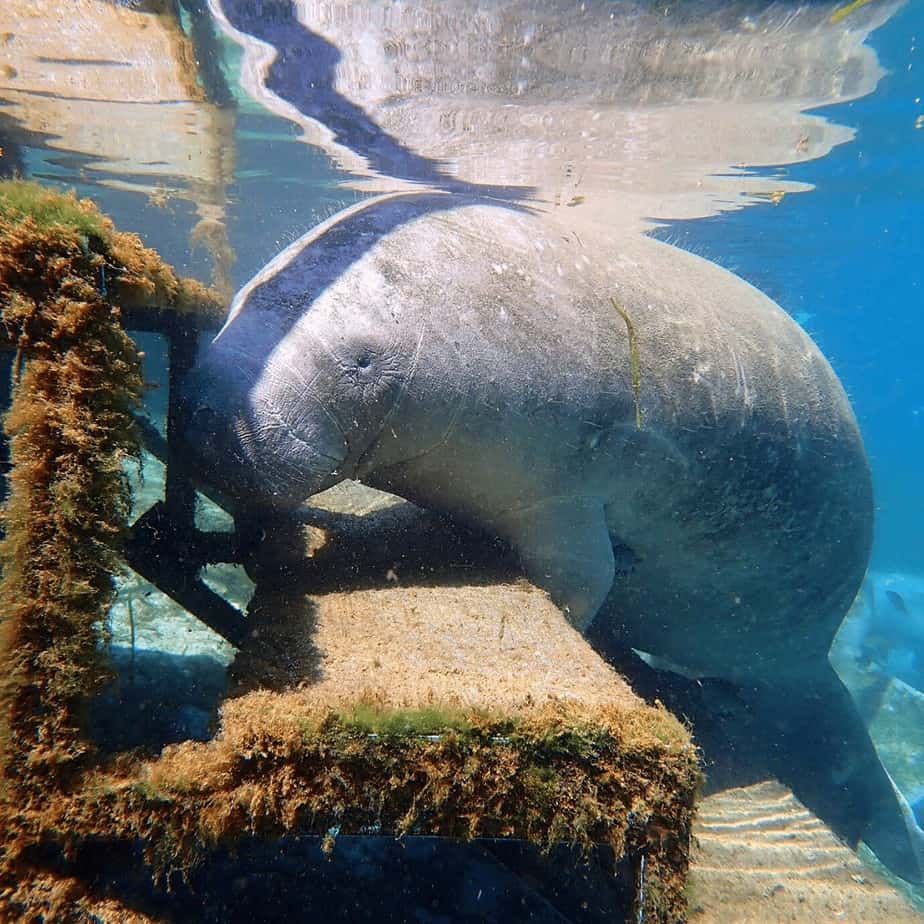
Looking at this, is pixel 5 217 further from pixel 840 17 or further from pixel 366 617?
pixel 840 17

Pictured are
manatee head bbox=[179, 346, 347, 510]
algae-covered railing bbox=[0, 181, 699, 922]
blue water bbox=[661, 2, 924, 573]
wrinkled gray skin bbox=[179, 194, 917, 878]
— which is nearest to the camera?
algae-covered railing bbox=[0, 181, 699, 922]

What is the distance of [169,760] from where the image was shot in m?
1.80

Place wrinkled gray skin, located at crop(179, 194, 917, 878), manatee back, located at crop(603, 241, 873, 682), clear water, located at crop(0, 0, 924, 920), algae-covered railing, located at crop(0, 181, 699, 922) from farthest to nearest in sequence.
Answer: clear water, located at crop(0, 0, 924, 920) → manatee back, located at crop(603, 241, 873, 682) → wrinkled gray skin, located at crop(179, 194, 917, 878) → algae-covered railing, located at crop(0, 181, 699, 922)

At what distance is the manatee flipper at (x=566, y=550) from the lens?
3.56 m

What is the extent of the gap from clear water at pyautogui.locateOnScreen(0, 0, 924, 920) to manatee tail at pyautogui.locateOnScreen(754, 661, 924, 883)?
0.80 meters

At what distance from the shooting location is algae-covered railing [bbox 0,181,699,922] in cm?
171

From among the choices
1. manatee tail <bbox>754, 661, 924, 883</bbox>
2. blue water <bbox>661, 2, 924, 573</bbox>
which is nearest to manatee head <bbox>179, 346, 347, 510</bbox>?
manatee tail <bbox>754, 661, 924, 883</bbox>

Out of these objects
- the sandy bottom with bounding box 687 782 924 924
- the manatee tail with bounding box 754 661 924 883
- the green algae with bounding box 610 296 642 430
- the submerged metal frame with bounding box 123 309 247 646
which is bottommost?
the manatee tail with bounding box 754 661 924 883

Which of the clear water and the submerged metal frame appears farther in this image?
the clear water

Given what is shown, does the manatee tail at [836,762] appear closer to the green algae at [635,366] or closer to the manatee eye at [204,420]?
the green algae at [635,366]

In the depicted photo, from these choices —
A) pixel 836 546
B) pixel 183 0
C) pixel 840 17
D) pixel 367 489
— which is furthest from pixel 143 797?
pixel 840 17

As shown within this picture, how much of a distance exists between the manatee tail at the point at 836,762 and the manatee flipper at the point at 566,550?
3420mm

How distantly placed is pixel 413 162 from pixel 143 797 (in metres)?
12.6

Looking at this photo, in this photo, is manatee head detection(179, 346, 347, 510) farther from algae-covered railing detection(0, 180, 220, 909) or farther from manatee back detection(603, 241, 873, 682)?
manatee back detection(603, 241, 873, 682)
